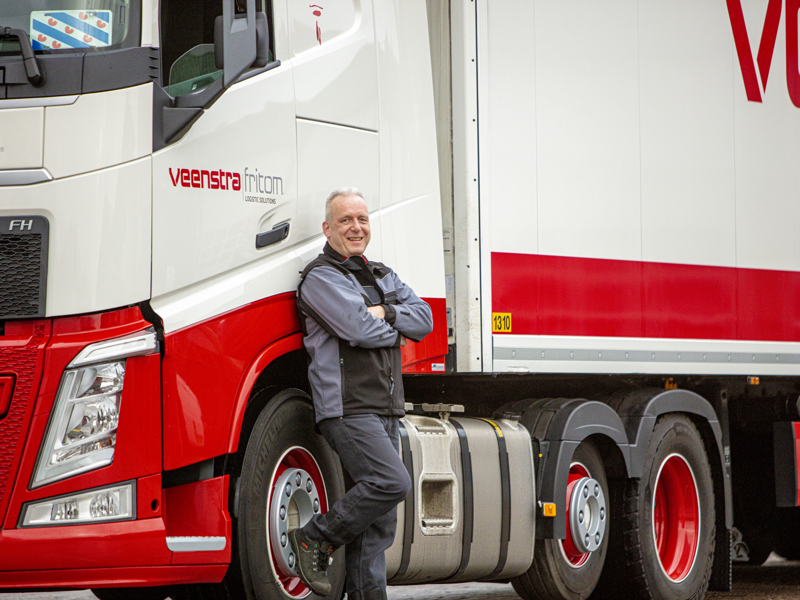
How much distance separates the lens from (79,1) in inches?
185

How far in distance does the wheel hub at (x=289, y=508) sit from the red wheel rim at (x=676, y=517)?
3.07m

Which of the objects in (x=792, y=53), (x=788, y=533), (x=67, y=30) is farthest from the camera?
(x=788, y=533)

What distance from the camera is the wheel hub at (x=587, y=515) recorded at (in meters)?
6.94

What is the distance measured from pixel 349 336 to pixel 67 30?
1.70m

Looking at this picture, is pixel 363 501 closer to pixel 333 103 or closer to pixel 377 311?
pixel 377 311

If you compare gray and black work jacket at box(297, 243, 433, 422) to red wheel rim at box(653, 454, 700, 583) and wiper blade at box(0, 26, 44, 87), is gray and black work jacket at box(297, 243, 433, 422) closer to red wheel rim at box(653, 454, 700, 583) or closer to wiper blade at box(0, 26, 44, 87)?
wiper blade at box(0, 26, 44, 87)

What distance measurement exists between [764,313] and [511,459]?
2327 millimetres

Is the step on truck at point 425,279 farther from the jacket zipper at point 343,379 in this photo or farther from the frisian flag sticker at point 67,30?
the jacket zipper at point 343,379

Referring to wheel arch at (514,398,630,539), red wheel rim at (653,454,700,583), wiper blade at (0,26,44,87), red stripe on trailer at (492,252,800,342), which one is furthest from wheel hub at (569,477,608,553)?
wiper blade at (0,26,44,87)

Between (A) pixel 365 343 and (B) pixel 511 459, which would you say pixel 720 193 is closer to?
(B) pixel 511 459

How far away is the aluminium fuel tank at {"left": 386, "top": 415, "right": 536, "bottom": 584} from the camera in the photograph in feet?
20.0

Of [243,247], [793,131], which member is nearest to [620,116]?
[793,131]

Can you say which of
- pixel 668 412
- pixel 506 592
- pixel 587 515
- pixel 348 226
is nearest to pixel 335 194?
pixel 348 226

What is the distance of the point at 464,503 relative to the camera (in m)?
6.40
